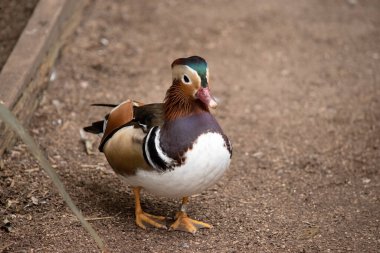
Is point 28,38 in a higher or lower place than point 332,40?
higher

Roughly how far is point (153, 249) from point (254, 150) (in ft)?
4.69

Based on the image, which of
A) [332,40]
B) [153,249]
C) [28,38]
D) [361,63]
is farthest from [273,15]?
[153,249]

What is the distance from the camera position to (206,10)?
251 inches

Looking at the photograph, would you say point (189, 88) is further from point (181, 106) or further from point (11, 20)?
point (11, 20)

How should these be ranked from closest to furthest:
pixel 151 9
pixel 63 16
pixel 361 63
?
1. pixel 63 16
2. pixel 361 63
3. pixel 151 9

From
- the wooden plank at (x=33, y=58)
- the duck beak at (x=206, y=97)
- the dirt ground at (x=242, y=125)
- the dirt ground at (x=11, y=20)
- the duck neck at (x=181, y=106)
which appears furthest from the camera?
the dirt ground at (x=11, y=20)

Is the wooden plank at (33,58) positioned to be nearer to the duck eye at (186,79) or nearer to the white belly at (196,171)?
the white belly at (196,171)

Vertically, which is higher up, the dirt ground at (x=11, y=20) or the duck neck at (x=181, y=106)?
the duck neck at (x=181, y=106)

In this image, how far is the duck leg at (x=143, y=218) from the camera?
3438 millimetres

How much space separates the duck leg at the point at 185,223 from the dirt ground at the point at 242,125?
45mm

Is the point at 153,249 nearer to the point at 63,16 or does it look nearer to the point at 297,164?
the point at 297,164

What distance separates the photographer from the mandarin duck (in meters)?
3.06

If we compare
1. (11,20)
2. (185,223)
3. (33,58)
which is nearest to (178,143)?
(185,223)

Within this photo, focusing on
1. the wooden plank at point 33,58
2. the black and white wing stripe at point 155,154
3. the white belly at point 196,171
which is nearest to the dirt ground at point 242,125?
the wooden plank at point 33,58
